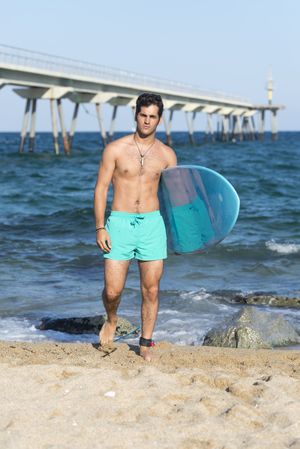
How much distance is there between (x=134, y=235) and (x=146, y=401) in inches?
55.9

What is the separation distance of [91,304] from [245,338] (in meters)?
2.94

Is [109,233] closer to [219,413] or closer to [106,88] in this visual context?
[219,413]

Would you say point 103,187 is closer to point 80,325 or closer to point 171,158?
point 171,158

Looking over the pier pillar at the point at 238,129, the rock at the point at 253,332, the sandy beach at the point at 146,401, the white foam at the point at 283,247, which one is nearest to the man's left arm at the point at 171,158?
the sandy beach at the point at 146,401

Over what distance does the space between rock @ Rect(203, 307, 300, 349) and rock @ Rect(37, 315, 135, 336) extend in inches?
37.9

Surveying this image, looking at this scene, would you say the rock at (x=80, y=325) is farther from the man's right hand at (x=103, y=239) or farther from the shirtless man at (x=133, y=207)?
the man's right hand at (x=103, y=239)

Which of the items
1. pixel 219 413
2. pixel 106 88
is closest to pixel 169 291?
pixel 219 413

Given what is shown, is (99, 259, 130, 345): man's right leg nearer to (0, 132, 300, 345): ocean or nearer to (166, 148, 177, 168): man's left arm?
(166, 148, 177, 168): man's left arm

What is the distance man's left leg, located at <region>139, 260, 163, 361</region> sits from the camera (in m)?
5.73

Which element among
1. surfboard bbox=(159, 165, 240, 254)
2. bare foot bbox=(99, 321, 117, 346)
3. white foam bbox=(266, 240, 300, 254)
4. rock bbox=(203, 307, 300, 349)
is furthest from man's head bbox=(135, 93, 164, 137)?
white foam bbox=(266, 240, 300, 254)

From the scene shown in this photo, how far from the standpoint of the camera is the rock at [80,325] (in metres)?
7.81

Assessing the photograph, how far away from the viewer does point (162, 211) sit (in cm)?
623

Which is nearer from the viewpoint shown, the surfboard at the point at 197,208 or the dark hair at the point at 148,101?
the dark hair at the point at 148,101

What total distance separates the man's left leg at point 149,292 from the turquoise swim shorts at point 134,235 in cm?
7
